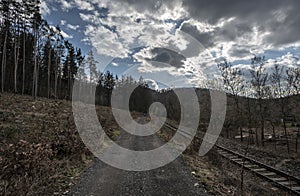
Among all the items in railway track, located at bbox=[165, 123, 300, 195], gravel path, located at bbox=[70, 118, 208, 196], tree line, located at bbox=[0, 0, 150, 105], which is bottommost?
railway track, located at bbox=[165, 123, 300, 195]

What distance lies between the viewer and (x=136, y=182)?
676cm

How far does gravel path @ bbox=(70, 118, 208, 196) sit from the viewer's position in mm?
5938

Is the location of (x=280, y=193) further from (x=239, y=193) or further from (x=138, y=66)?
(x=138, y=66)

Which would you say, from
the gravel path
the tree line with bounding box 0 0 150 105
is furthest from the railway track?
the tree line with bounding box 0 0 150 105

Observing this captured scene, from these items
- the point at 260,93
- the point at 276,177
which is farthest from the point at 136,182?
the point at 260,93

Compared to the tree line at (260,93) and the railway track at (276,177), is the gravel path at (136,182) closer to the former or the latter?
the railway track at (276,177)

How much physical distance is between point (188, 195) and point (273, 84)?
67.5 feet

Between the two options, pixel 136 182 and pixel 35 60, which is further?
pixel 35 60

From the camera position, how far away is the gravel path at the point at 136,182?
594 centimetres

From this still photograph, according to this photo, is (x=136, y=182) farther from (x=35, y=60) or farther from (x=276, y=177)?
(x=35, y=60)

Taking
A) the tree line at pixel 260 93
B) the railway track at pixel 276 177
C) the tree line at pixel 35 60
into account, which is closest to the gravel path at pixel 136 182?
the railway track at pixel 276 177

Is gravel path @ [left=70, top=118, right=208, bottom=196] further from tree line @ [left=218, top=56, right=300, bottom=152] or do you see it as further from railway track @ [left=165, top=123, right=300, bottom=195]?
tree line @ [left=218, top=56, right=300, bottom=152]

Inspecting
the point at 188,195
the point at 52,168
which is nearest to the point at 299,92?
the point at 188,195

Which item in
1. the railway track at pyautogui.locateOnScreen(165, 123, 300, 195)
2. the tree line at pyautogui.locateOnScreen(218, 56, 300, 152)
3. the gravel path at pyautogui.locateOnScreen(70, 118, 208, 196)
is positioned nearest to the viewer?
the gravel path at pyautogui.locateOnScreen(70, 118, 208, 196)
